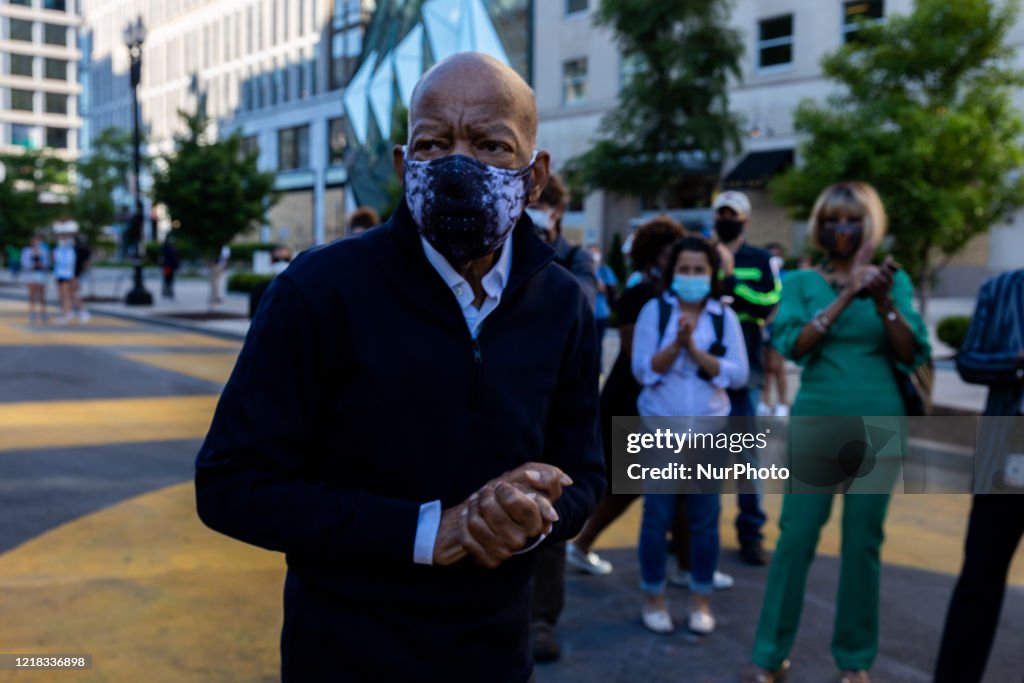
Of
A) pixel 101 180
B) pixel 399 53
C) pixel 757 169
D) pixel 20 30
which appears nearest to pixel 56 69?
pixel 20 30

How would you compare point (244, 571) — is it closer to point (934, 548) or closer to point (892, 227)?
point (934, 548)

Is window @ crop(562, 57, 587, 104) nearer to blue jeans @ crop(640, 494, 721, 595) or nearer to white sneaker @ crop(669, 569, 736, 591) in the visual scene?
white sneaker @ crop(669, 569, 736, 591)

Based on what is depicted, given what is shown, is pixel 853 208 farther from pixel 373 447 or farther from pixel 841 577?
pixel 373 447

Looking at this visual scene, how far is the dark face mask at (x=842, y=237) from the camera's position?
3.95 meters

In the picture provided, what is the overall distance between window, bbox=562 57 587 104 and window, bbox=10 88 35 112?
80.8m

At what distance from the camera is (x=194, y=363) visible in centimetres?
1426

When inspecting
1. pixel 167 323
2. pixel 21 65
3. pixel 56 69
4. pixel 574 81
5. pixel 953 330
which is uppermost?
pixel 56 69

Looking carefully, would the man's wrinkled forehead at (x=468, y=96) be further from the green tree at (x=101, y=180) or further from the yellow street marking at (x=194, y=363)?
the green tree at (x=101, y=180)

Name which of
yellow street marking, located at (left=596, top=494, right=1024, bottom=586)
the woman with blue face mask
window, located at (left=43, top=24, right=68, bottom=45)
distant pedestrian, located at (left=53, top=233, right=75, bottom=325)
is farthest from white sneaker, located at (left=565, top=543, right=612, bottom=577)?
window, located at (left=43, top=24, right=68, bottom=45)

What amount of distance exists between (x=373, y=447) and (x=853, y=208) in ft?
9.39

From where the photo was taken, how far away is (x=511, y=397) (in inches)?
70.7

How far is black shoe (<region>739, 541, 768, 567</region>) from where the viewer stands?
5719 millimetres

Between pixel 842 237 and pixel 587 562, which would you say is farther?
pixel 587 562

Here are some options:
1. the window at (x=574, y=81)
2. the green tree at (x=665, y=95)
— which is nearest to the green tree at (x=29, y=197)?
the window at (x=574, y=81)
